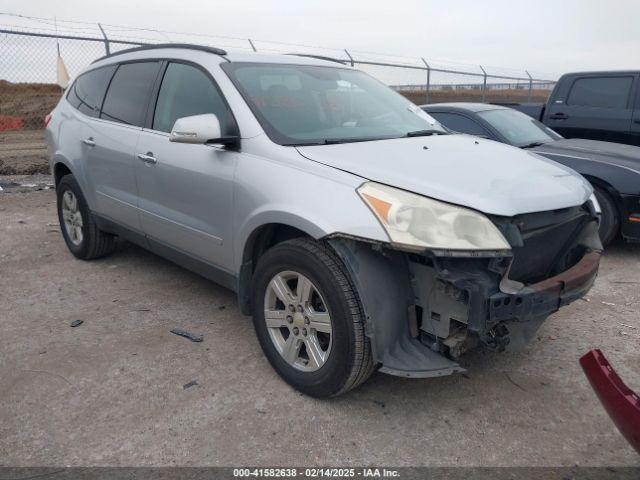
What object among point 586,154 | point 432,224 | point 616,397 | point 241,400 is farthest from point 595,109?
point 241,400

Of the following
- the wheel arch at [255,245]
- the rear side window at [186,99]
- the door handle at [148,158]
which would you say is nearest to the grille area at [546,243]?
the wheel arch at [255,245]

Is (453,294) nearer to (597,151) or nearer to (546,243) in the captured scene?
(546,243)

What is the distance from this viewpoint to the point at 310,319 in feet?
9.00

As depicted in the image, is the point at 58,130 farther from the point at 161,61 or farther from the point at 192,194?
the point at 192,194

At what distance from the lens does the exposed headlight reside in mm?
2314

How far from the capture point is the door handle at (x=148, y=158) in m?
3.68

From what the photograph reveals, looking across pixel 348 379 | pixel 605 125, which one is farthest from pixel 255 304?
pixel 605 125

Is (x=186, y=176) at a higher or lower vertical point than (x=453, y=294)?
higher

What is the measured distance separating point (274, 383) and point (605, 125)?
21.3 feet

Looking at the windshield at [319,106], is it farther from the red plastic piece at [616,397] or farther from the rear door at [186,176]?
the red plastic piece at [616,397]

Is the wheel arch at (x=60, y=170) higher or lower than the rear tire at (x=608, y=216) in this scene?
higher

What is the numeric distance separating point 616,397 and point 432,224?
3.14ft

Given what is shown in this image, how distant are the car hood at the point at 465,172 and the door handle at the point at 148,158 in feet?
4.24

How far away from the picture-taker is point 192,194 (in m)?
3.39
